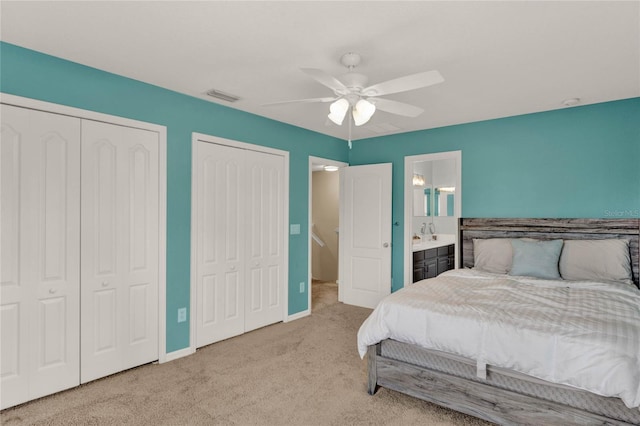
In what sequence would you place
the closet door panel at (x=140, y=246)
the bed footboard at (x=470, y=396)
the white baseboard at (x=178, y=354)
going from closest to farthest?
the bed footboard at (x=470, y=396) → the closet door panel at (x=140, y=246) → the white baseboard at (x=178, y=354)

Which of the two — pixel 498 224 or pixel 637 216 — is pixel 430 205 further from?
pixel 637 216

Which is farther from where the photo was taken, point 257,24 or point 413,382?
point 413,382

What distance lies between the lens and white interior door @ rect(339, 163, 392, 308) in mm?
4926

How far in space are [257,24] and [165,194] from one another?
68.7 inches

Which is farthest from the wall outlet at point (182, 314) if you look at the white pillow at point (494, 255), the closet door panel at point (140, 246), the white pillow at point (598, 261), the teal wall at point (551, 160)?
the white pillow at point (598, 261)

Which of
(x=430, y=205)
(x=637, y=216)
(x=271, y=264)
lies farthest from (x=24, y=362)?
(x=430, y=205)

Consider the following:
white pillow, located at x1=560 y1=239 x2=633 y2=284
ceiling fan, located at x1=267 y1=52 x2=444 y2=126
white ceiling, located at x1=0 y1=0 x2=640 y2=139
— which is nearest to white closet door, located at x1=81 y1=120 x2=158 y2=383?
white ceiling, located at x1=0 y1=0 x2=640 y2=139

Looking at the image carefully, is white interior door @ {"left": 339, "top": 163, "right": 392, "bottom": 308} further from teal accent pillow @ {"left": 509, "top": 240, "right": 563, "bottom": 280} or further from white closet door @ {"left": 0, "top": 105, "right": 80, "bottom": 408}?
white closet door @ {"left": 0, "top": 105, "right": 80, "bottom": 408}

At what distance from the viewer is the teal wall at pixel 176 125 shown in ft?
8.36

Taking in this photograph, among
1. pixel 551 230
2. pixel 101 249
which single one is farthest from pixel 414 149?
pixel 101 249

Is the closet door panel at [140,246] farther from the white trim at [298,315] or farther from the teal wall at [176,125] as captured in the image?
the white trim at [298,315]

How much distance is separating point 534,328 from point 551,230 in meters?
2.19

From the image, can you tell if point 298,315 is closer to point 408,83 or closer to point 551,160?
point 408,83

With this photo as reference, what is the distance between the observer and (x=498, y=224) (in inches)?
165
